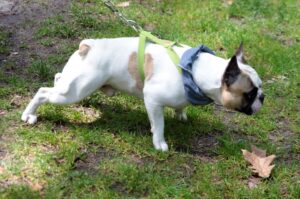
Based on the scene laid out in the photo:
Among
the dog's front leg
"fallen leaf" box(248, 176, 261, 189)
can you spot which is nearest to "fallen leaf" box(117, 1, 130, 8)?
the dog's front leg

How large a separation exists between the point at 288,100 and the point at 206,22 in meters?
1.53

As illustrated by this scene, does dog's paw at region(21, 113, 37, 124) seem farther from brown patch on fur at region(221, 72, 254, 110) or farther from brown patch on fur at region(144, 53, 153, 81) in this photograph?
brown patch on fur at region(221, 72, 254, 110)

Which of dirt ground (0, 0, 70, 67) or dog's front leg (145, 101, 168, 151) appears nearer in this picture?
dog's front leg (145, 101, 168, 151)

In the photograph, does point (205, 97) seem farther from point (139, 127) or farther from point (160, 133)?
point (139, 127)

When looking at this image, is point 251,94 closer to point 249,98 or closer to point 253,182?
A: point 249,98

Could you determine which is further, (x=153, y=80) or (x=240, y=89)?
(x=153, y=80)

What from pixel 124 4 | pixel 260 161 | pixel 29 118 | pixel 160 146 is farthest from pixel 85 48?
pixel 124 4

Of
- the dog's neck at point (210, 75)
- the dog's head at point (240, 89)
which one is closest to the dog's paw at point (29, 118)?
the dog's neck at point (210, 75)

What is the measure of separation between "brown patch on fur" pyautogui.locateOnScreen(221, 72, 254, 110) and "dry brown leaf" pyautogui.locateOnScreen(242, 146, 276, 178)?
406 millimetres

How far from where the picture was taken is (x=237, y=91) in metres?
3.45

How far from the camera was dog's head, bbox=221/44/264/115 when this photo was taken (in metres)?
3.40

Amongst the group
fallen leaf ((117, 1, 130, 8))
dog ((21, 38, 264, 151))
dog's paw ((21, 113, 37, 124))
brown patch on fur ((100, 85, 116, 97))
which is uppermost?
dog ((21, 38, 264, 151))

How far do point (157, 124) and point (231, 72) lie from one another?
0.66 m

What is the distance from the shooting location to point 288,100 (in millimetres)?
4641
